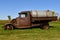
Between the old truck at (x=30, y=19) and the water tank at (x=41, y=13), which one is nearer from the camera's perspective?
the old truck at (x=30, y=19)

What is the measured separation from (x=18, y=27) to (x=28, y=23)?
126 cm

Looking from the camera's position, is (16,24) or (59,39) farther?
(16,24)

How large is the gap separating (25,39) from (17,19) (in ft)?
25.7

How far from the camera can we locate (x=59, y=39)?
12500 millimetres

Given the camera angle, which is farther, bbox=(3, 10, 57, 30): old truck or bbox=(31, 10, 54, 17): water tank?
bbox=(31, 10, 54, 17): water tank

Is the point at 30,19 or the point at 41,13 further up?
the point at 41,13

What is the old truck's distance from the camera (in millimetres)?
20047

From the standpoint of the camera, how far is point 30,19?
66.6 ft

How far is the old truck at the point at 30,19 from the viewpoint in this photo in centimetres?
2005

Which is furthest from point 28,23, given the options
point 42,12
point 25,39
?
point 25,39


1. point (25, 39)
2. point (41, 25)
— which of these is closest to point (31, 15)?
point (41, 25)

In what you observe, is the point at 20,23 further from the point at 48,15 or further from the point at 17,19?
the point at 48,15

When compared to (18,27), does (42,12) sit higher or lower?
higher

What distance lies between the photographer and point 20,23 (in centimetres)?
2011
